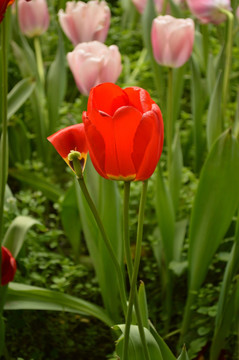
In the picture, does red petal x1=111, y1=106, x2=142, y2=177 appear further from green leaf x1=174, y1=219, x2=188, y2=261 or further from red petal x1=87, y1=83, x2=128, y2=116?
green leaf x1=174, y1=219, x2=188, y2=261

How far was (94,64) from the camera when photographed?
4.09 ft

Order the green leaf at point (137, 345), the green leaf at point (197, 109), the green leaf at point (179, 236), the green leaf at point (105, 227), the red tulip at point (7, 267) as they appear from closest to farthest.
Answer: the green leaf at point (137, 345)
the red tulip at point (7, 267)
the green leaf at point (105, 227)
the green leaf at point (179, 236)
the green leaf at point (197, 109)

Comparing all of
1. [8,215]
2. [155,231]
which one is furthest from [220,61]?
[8,215]

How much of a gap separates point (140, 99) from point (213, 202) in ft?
1.86

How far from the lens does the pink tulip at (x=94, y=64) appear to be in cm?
125

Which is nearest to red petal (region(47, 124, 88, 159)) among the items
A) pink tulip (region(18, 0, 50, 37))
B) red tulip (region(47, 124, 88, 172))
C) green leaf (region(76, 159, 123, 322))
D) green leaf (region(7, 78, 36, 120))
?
red tulip (region(47, 124, 88, 172))

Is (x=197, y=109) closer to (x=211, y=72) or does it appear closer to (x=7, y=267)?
(x=211, y=72)

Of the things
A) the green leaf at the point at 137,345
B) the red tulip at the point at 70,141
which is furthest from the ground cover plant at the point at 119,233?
the red tulip at the point at 70,141

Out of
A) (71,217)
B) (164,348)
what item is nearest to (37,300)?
(71,217)

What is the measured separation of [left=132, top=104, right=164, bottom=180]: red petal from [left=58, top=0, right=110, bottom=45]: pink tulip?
0.95 meters

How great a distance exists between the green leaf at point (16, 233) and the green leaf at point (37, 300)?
0.08 meters

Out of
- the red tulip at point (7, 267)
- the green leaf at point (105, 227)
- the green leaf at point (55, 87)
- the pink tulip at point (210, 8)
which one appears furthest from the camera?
the green leaf at point (55, 87)

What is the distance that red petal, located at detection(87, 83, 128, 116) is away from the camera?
26.5 inches

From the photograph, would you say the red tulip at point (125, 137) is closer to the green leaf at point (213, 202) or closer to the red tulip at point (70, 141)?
the red tulip at point (70, 141)
